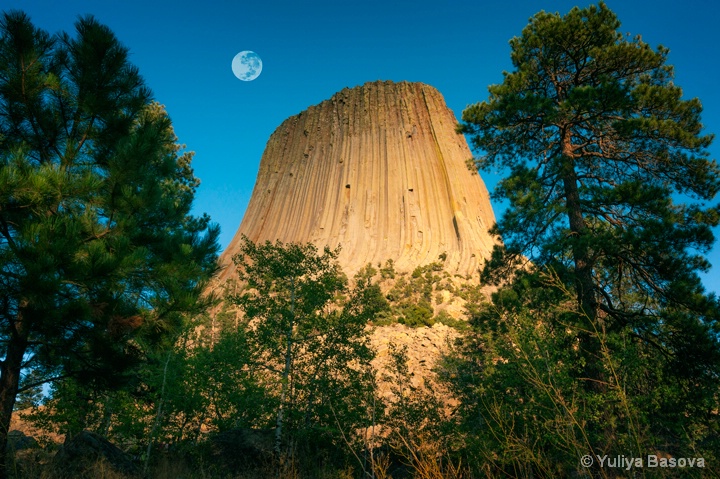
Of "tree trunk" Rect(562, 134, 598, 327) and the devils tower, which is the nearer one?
"tree trunk" Rect(562, 134, 598, 327)

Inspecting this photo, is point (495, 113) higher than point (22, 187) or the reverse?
higher

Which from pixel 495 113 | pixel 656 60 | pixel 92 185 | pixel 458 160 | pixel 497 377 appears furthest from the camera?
→ pixel 458 160

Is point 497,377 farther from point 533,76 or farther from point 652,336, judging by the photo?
point 533,76

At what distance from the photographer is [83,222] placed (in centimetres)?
496

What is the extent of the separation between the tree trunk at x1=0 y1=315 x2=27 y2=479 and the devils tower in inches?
1127

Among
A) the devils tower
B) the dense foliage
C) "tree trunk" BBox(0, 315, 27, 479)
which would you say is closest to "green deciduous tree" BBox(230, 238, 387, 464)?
the dense foliage

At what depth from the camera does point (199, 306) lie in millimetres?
5781

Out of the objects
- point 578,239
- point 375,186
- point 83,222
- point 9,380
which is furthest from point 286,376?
point 375,186

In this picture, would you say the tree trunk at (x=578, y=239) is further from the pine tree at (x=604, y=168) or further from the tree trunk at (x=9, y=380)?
the tree trunk at (x=9, y=380)

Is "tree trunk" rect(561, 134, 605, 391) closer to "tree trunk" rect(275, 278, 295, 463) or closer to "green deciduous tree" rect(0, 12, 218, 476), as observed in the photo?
"green deciduous tree" rect(0, 12, 218, 476)

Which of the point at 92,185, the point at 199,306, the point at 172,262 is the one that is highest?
the point at 92,185

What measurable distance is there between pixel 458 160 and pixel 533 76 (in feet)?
A: 114

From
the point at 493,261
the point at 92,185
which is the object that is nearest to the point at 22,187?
the point at 92,185

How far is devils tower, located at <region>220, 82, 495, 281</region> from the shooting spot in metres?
36.7
